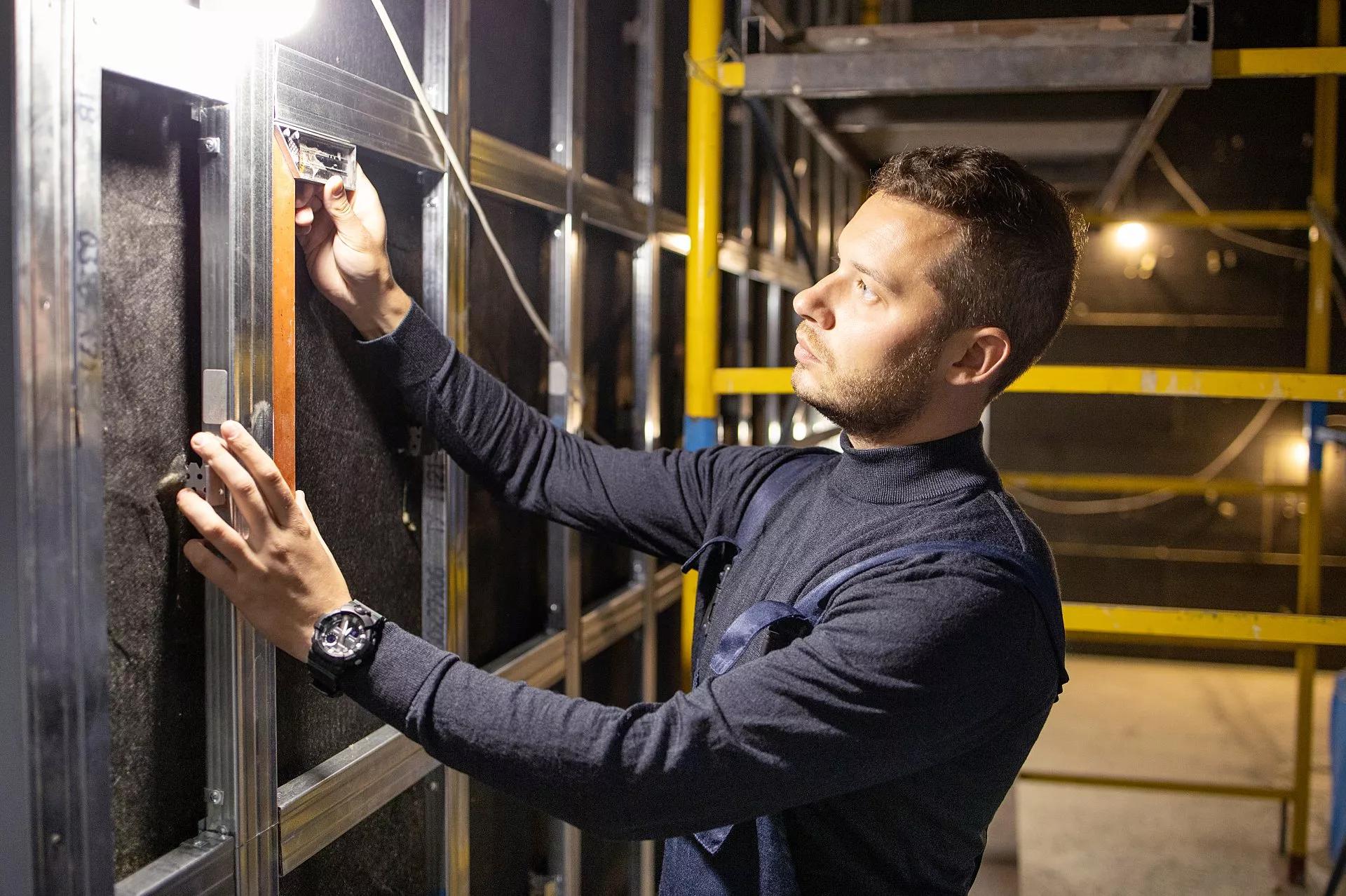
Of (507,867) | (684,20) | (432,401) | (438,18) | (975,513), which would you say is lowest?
(507,867)

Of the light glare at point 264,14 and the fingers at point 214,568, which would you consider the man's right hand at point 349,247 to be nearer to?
the light glare at point 264,14

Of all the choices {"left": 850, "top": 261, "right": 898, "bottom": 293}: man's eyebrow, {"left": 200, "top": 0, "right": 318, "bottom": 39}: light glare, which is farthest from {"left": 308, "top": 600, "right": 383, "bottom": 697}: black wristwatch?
{"left": 850, "top": 261, "right": 898, "bottom": 293}: man's eyebrow

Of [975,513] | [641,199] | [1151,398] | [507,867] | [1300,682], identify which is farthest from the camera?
[1151,398]

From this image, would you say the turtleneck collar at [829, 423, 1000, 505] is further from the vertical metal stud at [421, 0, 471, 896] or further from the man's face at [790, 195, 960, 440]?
the vertical metal stud at [421, 0, 471, 896]

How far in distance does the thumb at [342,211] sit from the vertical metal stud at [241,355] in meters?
0.12

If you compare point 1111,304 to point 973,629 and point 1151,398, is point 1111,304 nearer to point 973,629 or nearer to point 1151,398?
point 1151,398

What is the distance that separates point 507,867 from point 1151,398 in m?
5.13

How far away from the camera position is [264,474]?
1083 millimetres

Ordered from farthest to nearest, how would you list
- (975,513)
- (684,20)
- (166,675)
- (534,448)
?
(684,20) < (534,448) < (975,513) < (166,675)

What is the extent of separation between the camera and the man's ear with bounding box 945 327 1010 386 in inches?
54.9

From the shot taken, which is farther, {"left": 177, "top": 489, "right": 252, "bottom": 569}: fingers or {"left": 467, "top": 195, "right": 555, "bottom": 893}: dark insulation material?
{"left": 467, "top": 195, "right": 555, "bottom": 893}: dark insulation material

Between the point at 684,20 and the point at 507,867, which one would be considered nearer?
the point at 507,867

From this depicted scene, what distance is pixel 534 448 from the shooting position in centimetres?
166

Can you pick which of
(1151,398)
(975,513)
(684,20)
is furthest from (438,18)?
(1151,398)
